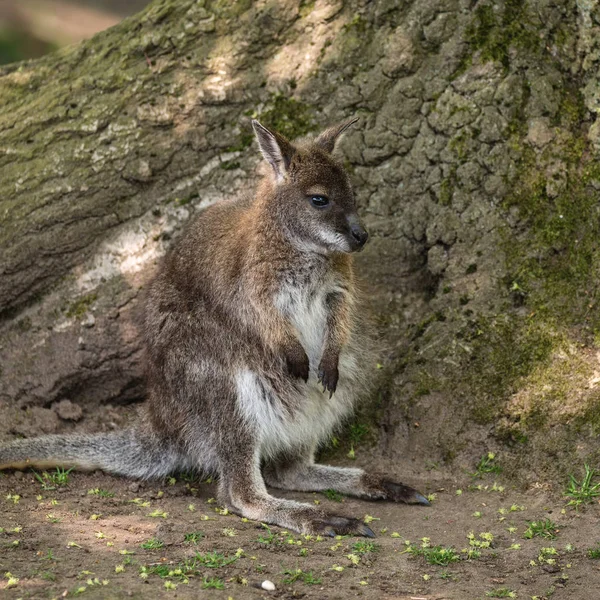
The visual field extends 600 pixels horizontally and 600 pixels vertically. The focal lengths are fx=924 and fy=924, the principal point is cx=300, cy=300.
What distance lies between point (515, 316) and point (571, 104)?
4.11 feet

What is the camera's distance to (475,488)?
5.04 meters

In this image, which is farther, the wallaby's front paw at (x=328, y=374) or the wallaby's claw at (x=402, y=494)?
the wallaby's front paw at (x=328, y=374)

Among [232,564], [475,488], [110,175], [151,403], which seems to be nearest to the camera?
[232,564]

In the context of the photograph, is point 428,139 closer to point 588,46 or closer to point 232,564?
point 588,46

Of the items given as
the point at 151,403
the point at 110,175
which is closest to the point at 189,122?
the point at 110,175

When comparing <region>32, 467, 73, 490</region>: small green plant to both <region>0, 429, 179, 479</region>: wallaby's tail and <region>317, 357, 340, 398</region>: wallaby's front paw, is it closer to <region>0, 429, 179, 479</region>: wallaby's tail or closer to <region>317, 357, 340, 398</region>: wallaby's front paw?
<region>0, 429, 179, 479</region>: wallaby's tail

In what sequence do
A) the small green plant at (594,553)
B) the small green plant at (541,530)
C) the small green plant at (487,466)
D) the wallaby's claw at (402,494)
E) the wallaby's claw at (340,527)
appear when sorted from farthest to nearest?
the small green plant at (487,466) → the wallaby's claw at (402,494) → the wallaby's claw at (340,527) → the small green plant at (541,530) → the small green plant at (594,553)

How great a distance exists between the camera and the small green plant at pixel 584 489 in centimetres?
467

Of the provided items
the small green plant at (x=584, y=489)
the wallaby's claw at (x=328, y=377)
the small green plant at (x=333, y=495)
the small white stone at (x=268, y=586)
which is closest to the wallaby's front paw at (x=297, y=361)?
the wallaby's claw at (x=328, y=377)

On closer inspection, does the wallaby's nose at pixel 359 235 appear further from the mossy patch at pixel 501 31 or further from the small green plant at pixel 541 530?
the small green plant at pixel 541 530

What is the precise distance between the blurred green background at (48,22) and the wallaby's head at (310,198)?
6121mm

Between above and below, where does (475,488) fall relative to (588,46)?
below

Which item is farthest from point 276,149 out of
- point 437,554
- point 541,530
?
point 541,530

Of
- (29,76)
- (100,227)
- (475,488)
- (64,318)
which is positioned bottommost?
(475,488)
